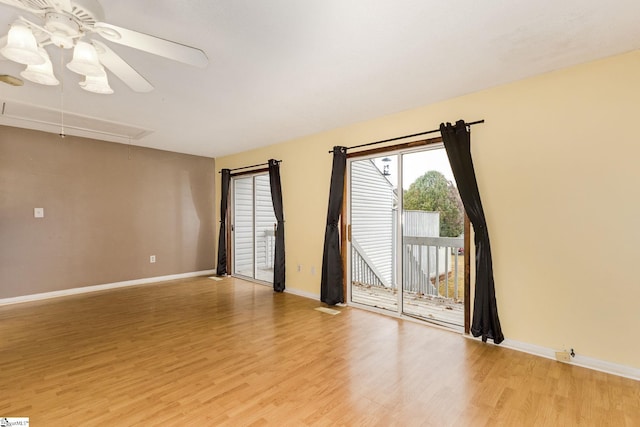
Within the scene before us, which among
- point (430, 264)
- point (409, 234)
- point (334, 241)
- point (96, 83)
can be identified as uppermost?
point (96, 83)

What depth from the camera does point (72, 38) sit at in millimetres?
1548

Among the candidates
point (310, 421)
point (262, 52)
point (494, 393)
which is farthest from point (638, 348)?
point (262, 52)

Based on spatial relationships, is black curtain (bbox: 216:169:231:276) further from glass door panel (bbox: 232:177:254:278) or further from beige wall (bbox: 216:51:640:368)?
beige wall (bbox: 216:51:640:368)

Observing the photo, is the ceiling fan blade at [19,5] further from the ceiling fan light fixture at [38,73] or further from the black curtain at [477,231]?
the black curtain at [477,231]

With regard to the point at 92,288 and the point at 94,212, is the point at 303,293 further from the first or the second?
the point at 94,212

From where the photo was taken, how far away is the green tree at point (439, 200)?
3.32m

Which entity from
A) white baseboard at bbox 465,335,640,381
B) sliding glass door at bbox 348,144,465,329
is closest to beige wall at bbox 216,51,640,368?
white baseboard at bbox 465,335,640,381

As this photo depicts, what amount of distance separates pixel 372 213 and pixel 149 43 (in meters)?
3.76

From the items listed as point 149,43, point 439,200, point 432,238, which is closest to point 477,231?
point 439,200

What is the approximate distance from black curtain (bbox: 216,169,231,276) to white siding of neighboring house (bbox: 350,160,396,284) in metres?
2.87

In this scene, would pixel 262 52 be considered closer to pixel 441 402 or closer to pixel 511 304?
pixel 441 402

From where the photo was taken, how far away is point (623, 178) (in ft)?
7.55

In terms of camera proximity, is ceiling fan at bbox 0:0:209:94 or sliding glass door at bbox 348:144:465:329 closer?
ceiling fan at bbox 0:0:209:94

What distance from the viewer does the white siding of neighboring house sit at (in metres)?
4.41
